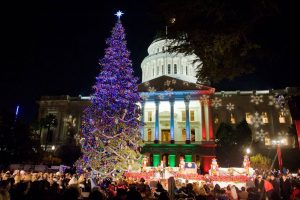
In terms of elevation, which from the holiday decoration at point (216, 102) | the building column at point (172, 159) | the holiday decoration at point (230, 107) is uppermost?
the holiday decoration at point (216, 102)

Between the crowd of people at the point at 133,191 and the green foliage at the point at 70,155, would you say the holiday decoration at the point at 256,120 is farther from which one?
the crowd of people at the point at 133,191

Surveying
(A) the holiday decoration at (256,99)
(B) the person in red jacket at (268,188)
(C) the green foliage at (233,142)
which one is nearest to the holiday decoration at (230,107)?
(A) the holiday decoration at (256,99)

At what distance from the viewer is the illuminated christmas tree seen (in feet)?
54.9

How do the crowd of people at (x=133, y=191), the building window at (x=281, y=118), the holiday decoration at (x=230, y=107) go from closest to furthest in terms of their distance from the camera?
the crowd of people at (x=133, y=191)
the building window at (x=281, y=118)
the holiday decoration at (x=230, y=107)

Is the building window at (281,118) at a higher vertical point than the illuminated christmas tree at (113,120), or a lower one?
higher

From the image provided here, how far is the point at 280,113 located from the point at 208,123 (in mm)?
17323

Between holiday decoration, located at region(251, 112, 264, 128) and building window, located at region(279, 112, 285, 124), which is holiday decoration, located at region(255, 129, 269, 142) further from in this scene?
building window, located at region(279, 112, 285, 124)

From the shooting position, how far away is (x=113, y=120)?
17.4 metres

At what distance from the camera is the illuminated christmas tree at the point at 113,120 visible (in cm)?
1673

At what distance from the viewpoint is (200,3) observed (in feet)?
23.8

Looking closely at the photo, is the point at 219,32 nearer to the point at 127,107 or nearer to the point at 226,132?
the point at 127,107

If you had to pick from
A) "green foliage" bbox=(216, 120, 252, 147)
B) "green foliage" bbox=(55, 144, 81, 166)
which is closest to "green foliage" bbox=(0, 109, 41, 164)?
"green foliage" bbox=(55, 144, 81, 166)

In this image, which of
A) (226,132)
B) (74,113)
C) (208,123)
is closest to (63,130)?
(74,113)

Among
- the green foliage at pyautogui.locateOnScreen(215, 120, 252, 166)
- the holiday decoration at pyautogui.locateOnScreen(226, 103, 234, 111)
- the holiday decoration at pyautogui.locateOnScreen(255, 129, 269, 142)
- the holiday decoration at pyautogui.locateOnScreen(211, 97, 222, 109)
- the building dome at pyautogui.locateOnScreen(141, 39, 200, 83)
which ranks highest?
the building dome at pyautogui.locateOnScreen(141, 39, 200, 83)
